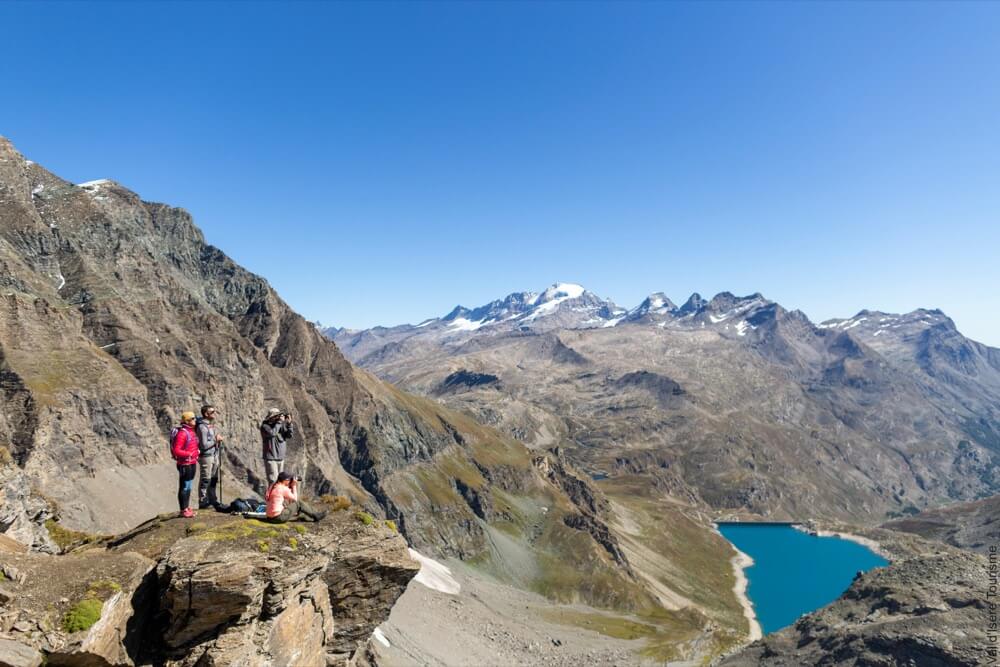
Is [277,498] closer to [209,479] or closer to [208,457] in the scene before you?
[208,457]

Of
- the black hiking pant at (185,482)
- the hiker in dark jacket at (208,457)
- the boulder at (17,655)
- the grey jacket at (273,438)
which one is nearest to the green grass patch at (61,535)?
the hiker in dark jacket at (208,457)

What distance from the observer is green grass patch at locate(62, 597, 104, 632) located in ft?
51.7

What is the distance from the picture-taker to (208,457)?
23141 millimetres

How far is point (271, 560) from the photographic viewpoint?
19.4m

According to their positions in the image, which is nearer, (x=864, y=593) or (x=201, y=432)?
(x=201, y=432)

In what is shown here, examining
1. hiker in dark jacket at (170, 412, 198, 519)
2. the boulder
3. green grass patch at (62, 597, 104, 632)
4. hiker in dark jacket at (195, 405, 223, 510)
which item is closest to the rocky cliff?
hiker in dark jacket at (195, 405, 223, 510)

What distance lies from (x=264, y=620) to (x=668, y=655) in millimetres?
147768

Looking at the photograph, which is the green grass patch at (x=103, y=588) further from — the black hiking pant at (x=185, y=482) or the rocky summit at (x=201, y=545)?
the black hiking pant at (x=185, y=482)

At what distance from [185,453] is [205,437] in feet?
3.11

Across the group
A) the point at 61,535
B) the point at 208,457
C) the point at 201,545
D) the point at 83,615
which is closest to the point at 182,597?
the point at 201,545

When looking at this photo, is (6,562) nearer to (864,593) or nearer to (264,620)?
(264,620)

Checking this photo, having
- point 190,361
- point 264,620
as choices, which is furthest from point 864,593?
point 190,361

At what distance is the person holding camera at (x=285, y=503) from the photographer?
21.9 metres

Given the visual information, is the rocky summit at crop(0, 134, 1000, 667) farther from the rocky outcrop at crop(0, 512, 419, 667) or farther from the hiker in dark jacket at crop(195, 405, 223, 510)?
the hiker in dark jacket at crop(195, 405, 223, 510)
